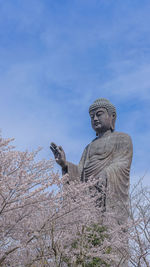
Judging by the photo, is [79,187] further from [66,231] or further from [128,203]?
[128,203]

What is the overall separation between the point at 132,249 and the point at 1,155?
16.0 feet

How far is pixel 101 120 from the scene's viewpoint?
12.8 meters

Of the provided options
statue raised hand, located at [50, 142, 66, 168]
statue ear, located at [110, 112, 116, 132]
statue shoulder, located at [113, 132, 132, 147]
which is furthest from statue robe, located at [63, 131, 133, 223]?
statue raised hand, located at [50, 142, 66, 168]

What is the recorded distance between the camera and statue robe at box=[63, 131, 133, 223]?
1108 cm

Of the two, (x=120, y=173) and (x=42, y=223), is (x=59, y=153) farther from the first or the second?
(x=42, y=223)

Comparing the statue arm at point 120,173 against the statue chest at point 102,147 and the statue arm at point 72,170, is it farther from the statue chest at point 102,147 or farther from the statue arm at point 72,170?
the statue arm at point 72,170

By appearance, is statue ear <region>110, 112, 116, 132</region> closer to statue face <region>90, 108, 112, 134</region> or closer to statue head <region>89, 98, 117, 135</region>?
statue head <region>89, 98, 117, 135</region>

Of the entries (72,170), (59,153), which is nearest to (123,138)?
(72,170)

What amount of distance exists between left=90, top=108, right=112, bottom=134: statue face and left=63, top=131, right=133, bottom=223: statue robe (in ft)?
0.76

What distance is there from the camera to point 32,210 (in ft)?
21.0

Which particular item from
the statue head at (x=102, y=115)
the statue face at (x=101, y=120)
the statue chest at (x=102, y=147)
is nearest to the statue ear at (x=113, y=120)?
the statue head at (x=102, y=115)

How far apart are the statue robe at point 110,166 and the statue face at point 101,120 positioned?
23 cm

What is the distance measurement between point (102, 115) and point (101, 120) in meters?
0.17

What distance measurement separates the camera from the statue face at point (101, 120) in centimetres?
1285
